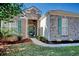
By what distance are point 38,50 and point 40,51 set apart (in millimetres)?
56

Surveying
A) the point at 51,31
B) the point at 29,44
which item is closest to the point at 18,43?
the point at 29,44

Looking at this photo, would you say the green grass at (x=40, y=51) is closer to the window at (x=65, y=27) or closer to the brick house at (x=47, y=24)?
the brick house at (x=47, y=24)

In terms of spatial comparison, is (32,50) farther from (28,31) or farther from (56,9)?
(56,9)

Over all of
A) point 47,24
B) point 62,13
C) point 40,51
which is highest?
point 62,13

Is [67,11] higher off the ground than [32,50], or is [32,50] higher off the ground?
[67,11]

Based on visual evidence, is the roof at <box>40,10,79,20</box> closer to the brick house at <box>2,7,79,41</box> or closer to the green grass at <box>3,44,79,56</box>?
the brick house at <box>2,7,79,41</box>

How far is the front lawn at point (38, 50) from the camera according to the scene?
620 centimetres

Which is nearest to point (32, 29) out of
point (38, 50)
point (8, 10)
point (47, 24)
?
point (47, 24)

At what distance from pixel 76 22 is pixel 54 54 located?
3.06 ft

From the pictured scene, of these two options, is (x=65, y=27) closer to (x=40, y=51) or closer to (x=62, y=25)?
(x=62, y=25)

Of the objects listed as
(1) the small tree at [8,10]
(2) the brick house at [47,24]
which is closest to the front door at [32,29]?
(2) the brick house at [47,24]

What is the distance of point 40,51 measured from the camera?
6234mm

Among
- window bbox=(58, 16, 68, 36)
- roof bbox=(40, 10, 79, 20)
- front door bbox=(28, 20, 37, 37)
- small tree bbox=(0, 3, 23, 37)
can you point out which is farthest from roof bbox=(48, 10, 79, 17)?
small tree bbox=(0, 3, 23, 37)

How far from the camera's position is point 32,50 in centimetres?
625
